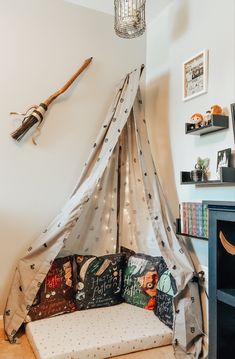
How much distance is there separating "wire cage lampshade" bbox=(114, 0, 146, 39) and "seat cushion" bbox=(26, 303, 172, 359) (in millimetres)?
2066

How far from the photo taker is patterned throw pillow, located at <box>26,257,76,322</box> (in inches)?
89.8

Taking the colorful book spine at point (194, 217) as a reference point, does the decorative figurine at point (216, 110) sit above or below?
above

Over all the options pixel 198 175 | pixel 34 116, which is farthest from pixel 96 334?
pixel 34 116

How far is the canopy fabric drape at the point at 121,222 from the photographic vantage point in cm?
204

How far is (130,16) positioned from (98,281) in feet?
6.53

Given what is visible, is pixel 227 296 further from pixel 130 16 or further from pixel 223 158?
pixel 130 16

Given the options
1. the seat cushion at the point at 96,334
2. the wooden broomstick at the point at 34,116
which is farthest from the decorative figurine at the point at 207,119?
the seat cushion at the point at 96,334

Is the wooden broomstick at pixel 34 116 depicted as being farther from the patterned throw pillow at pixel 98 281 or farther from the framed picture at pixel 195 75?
the patterned throw pillow at pixel 98 281

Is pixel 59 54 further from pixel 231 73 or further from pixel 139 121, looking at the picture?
pixel 231 73

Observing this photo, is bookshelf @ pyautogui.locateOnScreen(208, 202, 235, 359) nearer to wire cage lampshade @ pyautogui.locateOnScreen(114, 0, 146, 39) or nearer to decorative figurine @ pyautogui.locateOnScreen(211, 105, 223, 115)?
decorative figurine @ pyautogui.locateOnScreen(211, 105, 223, 115)

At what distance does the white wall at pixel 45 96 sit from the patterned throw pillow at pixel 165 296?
3.38 feet

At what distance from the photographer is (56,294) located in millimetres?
2361

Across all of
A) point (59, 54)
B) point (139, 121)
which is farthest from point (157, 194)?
point (59, 54)

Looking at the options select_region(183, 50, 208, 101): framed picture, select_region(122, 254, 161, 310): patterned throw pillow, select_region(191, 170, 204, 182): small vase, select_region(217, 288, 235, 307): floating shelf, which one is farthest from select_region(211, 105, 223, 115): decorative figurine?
select_region(122, 254, 161, 310): patterned throw pillow
